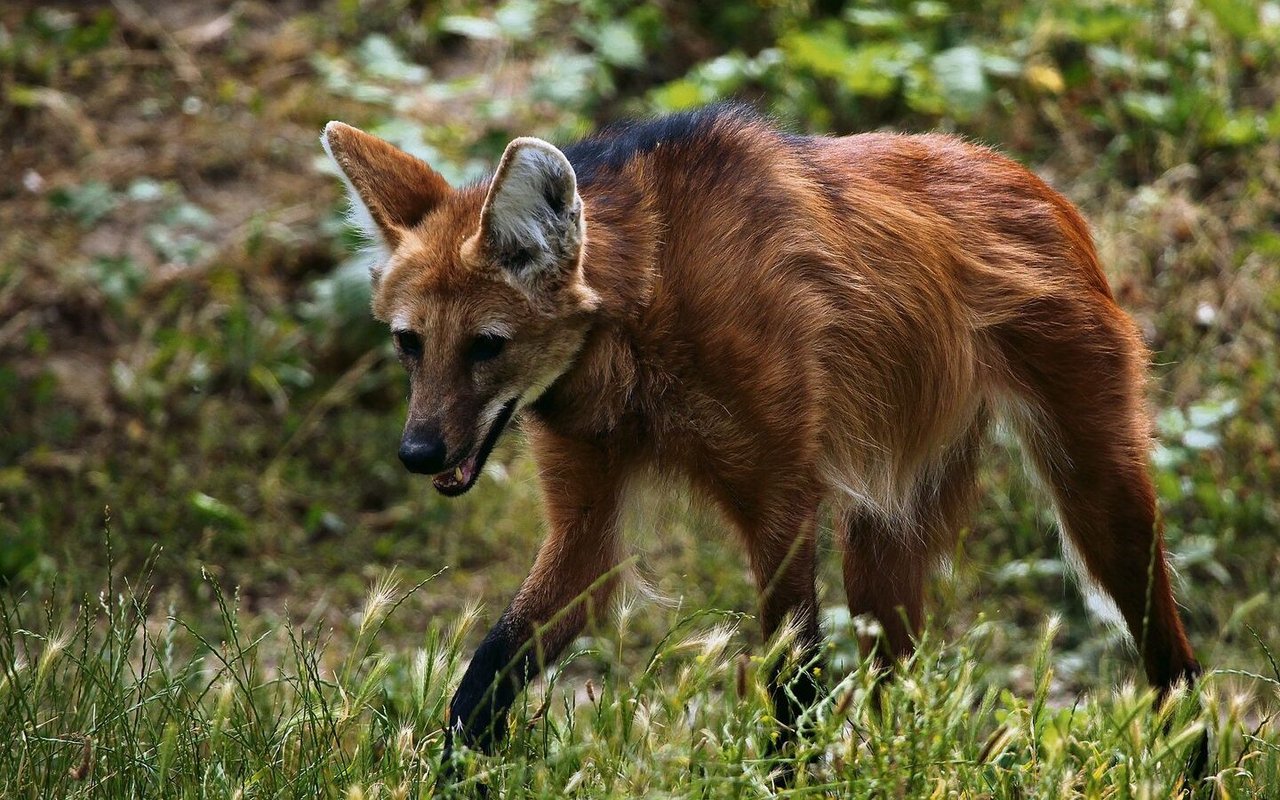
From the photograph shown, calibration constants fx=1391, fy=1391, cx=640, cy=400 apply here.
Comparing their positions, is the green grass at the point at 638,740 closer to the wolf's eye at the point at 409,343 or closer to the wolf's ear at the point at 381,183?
the wolf's eye at the point at 409,343

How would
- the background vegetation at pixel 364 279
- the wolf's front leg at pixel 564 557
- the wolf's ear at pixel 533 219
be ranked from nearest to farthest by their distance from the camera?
the wolf's ear at pixel 533 219 < the wolf's front leg at pixel 564 557 < the background vegetation at pixel 364 279

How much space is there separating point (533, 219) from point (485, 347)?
0.28 m

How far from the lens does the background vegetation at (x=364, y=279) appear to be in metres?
4.75

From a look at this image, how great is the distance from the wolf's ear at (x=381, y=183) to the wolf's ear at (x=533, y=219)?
12.0 inches

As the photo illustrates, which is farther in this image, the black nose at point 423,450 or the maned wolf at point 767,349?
the maned wolf at point 767,349

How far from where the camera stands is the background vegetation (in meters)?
4.75

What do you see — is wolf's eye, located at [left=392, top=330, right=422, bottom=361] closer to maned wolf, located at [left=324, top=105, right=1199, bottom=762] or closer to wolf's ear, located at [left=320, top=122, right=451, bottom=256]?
maned wolf, located at [left=324, top=105, right=1199, bottom=762]

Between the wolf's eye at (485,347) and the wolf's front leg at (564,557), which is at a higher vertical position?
the wolf's eye at (485,347)

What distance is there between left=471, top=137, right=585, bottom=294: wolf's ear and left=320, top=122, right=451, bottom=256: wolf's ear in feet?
1.00

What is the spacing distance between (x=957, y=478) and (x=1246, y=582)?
1636 mm

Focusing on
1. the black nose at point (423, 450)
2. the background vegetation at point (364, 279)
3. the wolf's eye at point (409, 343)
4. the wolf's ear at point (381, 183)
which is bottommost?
the background vegetation at point (364, 279)

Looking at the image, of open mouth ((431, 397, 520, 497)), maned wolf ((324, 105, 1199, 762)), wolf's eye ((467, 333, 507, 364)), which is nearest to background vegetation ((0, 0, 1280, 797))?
maned wolf ((324, 105, 1199, 762))

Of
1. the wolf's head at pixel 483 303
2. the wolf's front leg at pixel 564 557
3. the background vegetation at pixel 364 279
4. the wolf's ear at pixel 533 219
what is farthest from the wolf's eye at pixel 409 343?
the background vegetation at pixel 364 279

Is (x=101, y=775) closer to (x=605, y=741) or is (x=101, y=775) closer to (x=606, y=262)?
(x=605, y=741)
